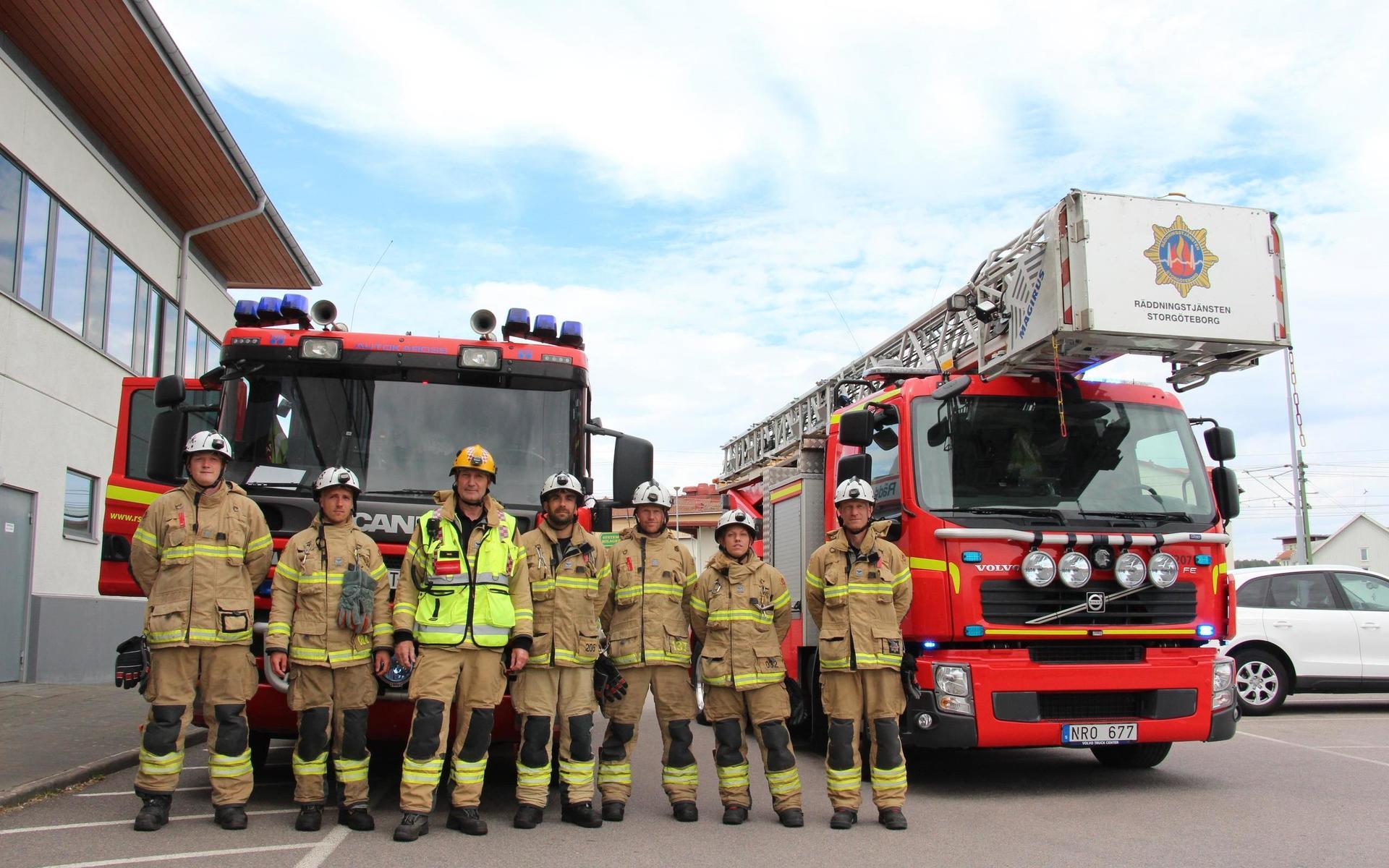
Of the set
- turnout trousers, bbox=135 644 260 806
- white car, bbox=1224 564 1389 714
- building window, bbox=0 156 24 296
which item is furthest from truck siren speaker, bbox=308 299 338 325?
white car, bbox=1224 564 1389 714

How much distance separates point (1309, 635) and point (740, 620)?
7846 mm

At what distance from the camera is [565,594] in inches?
251

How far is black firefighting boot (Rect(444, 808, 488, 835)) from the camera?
5.86m

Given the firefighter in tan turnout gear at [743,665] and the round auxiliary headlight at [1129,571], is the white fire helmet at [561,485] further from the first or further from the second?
the round auxiliary headlight at [1129,571]

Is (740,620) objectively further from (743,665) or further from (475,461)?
(475,461)

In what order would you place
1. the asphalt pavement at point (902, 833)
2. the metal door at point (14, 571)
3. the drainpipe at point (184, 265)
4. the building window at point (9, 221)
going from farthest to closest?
the drainpipe at point (184, 265) < the metal door at point (14, 571) < the building window at point (9, 221) < the asphalt pavement at point (902, 833)

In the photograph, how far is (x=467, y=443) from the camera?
22.7ft

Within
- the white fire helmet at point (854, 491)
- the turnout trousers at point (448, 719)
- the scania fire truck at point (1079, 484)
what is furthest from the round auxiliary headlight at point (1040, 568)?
the turnout trousers at point (448, 719)

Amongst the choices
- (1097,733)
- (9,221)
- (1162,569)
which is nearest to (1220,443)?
(1162,569)

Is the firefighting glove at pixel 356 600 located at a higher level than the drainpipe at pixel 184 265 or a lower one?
lower

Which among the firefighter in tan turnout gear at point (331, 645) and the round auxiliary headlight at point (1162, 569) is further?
the round auxiliary headlight at point (1162, 569)

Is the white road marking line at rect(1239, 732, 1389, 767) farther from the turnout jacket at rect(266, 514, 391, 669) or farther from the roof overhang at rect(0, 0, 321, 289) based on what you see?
the roof overhang at rect(0, 0, 321, 289)

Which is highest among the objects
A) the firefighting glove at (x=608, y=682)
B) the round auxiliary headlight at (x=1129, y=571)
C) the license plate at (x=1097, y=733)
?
the round auxiliary headlight at (x=1129, y=571)

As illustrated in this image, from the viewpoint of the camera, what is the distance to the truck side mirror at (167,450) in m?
6.66
